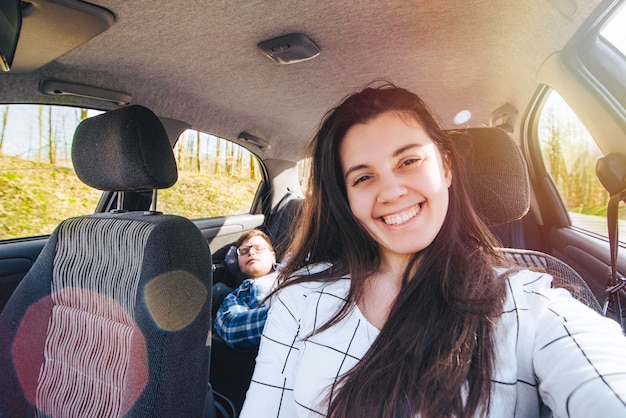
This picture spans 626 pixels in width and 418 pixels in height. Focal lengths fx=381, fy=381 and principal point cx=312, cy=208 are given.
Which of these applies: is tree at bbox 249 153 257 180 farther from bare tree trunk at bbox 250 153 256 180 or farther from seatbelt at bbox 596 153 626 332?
seatbelt at bbox 596 153 626 332

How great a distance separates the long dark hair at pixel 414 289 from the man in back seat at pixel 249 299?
0.41 metres

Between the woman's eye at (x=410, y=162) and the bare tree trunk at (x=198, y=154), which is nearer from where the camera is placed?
the woman's eye at (x=410, y=162)

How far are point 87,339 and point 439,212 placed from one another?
1.24 m

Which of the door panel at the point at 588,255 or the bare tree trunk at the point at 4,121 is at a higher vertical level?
the bare tree trunk at the point at 4,121

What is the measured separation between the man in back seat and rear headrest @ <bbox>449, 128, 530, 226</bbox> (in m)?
0.85

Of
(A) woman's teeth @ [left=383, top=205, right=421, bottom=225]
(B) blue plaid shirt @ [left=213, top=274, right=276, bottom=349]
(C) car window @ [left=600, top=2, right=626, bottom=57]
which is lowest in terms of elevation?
(B) blue plaid shirt @ [left=213, top=274, right=276, bottom=349]

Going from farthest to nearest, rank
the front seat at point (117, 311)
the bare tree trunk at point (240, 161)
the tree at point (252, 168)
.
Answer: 1. the tree at point (252, 168)
2. the bare tree trunk at point (240, 161)
3. the front seat at point (117, 311)

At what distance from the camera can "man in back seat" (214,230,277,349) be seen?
6.45 ft

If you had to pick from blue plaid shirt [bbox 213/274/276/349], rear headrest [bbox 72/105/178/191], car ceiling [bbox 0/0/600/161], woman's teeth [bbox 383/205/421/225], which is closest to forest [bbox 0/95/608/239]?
car ceiling [bbox 0/0/600/161]

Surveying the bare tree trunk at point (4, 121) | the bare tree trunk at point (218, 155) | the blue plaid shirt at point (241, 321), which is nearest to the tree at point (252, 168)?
the bare tree trunk at point (218, 155)

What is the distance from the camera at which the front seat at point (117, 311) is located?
1.18 metres

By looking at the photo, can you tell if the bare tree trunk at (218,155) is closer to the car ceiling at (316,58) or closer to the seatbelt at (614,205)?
the car ceiling at (316,58)

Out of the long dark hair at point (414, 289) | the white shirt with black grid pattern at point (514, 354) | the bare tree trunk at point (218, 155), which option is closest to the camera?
the white shirt with black grid pattern at point (514, 354)

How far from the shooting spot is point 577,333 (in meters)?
0.73
